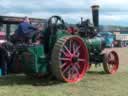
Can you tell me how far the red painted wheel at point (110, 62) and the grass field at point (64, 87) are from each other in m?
1.26

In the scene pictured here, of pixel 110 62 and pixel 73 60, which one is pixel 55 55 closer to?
pixel 73 60

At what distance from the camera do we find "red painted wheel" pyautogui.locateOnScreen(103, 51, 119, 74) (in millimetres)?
11469

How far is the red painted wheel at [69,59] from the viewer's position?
8648 mm

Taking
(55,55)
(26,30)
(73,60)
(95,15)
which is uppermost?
(95,15)

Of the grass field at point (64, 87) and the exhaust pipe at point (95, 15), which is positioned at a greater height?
the exhaust pipe at point (95, 15)

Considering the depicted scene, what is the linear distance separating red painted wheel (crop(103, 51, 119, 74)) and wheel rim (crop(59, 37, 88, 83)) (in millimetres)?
2018

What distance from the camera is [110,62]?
1177cm

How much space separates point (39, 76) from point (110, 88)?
233cm

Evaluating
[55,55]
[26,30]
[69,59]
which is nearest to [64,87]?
[55,55]

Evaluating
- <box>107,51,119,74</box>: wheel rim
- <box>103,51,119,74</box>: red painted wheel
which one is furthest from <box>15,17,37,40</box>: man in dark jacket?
<box>107,51,119,74</box>: wheel rim

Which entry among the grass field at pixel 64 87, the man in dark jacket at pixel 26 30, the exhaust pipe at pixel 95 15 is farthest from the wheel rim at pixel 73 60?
the exhaust pipe at pixel 95 15

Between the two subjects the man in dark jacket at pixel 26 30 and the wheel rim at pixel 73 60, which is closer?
the wheel rim at pixel 73 60

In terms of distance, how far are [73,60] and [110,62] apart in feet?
9.10

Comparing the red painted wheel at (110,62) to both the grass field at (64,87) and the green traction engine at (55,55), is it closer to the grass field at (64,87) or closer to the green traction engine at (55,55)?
the grass field at (64,87)
